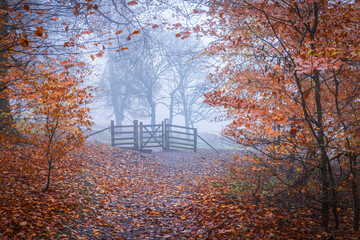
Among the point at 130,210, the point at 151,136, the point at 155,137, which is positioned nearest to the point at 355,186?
the point at 130,210

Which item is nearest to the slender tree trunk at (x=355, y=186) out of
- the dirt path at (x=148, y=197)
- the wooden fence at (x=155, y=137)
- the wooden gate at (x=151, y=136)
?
the dirt path at (x=148, y=197)

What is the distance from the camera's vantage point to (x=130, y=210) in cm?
586

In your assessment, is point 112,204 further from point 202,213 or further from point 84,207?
point 202,213

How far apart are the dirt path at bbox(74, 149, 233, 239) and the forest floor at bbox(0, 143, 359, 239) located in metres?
0.02

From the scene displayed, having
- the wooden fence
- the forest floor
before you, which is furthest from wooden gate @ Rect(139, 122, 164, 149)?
the forest floor

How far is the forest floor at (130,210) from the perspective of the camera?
4.09 metres

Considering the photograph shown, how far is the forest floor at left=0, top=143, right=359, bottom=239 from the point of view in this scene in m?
4.09

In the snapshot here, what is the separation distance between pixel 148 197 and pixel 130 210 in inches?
44.2

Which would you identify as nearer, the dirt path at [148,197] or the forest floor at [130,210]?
the forest floor at [130,210]

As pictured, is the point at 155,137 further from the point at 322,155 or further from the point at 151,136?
the point at 322,155

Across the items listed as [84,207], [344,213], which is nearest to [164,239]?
[84,207]

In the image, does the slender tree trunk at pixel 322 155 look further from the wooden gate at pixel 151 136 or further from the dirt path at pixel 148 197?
the wooden gate at pixel 151 136

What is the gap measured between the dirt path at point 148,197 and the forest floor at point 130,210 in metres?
0.02

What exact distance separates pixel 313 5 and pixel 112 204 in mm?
5751
